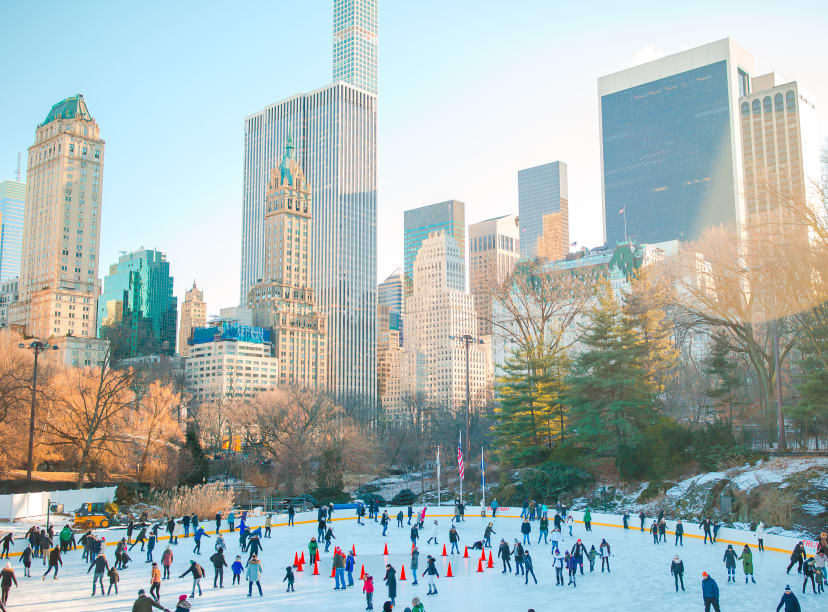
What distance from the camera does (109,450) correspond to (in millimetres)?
56406

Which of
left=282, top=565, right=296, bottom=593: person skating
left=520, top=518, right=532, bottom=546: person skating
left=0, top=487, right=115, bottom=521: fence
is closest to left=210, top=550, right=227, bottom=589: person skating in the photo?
left=282, top=565, right=296, bottom=593: person skating

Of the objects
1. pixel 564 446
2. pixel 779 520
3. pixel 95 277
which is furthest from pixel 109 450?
pixel 95 277

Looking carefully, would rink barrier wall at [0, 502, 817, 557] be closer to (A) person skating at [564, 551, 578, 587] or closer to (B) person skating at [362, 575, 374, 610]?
(A) person skating at [564, 551, 578, 587]

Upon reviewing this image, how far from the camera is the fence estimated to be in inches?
1623

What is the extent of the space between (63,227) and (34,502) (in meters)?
147

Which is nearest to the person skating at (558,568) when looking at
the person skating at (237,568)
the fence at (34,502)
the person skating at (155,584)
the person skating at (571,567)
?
the person skating at (571,567)

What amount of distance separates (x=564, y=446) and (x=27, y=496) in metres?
35.7

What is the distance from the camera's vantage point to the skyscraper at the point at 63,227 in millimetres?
171125

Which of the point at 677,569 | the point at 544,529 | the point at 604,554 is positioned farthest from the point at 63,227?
the point at 677,569

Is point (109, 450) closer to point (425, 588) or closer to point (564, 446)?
point (564, 446)

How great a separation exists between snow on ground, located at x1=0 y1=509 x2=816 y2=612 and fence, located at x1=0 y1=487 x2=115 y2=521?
10011mm

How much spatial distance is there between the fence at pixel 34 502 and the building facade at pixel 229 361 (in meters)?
131

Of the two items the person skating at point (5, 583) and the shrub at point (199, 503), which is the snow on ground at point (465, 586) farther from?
the shrub at point (199, 503)

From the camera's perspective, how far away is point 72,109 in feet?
591
